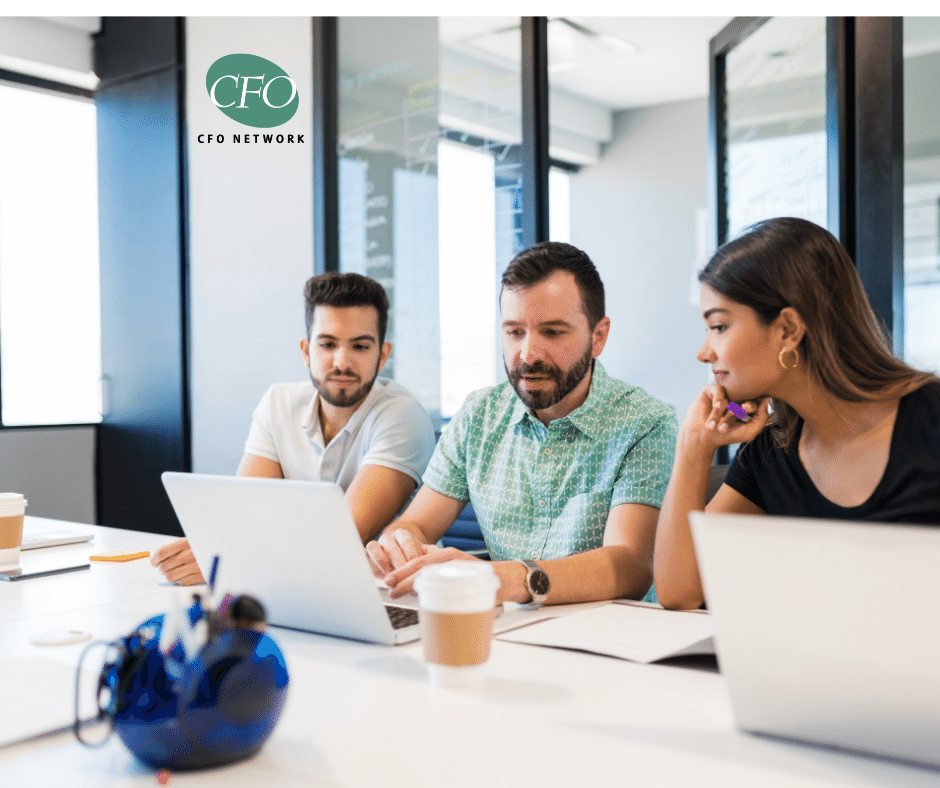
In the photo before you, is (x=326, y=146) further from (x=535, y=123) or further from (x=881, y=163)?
(x=881, y=163)

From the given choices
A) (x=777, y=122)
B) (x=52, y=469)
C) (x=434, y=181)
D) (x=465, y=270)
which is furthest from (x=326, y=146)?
(x=52, y=469)

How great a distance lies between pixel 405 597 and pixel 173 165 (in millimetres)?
3169

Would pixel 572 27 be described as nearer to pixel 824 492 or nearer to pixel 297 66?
pixel 297 66

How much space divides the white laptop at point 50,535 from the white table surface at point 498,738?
2.82 ft

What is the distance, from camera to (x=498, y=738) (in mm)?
757

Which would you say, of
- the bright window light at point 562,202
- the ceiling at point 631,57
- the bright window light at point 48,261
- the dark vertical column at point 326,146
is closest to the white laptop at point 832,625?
the dark vertical column at point 326,146

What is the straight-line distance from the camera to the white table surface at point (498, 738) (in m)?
0.68

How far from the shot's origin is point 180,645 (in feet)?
2.26

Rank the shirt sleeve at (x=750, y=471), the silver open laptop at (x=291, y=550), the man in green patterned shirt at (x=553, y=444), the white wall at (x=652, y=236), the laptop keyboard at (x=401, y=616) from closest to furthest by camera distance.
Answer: the silver open laptop at (x=291, y=550) → the laptop keyboard at (x=401, y=616) → the shirt sleeve at (x=750, y=471) → the man in green patterned shirt at (x=553, y=444) → the white wall at (x=652, y=236)

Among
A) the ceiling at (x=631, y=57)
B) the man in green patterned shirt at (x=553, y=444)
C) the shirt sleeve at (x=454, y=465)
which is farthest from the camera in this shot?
the ceiling at (x=631, y=57)

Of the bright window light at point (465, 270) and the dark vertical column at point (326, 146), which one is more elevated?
the dark vertical column at point (326, 146)

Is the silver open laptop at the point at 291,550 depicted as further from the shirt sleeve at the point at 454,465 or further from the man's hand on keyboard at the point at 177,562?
the shirt sleeve at the point at 454,465
